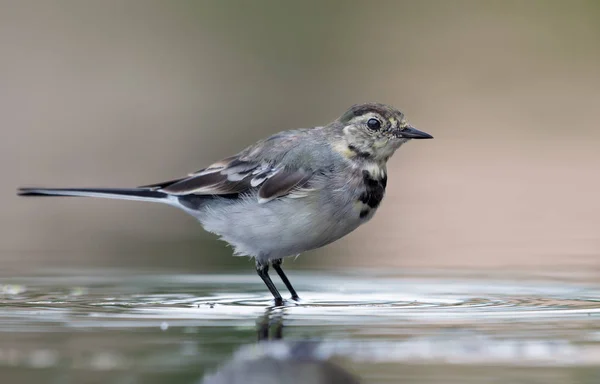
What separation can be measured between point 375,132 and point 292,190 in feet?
2.75

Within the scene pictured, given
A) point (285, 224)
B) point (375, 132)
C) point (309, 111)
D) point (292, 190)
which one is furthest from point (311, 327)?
point (309, 111)

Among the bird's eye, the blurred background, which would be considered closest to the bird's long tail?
the blurred background

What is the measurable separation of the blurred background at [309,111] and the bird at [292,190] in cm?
149

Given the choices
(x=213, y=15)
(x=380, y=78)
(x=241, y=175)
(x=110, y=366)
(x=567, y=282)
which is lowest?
(x=110, y=366)

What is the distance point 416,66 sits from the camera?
947 inches

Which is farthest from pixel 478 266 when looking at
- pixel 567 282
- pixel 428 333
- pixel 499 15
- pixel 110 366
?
pixel 499 15

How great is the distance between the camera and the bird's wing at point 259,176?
8922 mm

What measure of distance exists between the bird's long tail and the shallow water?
0.61 m

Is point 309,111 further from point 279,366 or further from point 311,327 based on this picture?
point 279,366

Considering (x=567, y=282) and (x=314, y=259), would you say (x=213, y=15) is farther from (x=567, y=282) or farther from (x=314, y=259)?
(x=567, y=282)

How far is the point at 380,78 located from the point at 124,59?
444 cm

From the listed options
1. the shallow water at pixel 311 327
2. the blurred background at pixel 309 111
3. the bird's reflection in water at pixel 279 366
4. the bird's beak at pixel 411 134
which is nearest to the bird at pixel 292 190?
the bird's beak at pixel 411 134

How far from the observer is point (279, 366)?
580 cm

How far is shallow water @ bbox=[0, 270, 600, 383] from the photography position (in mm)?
5738
